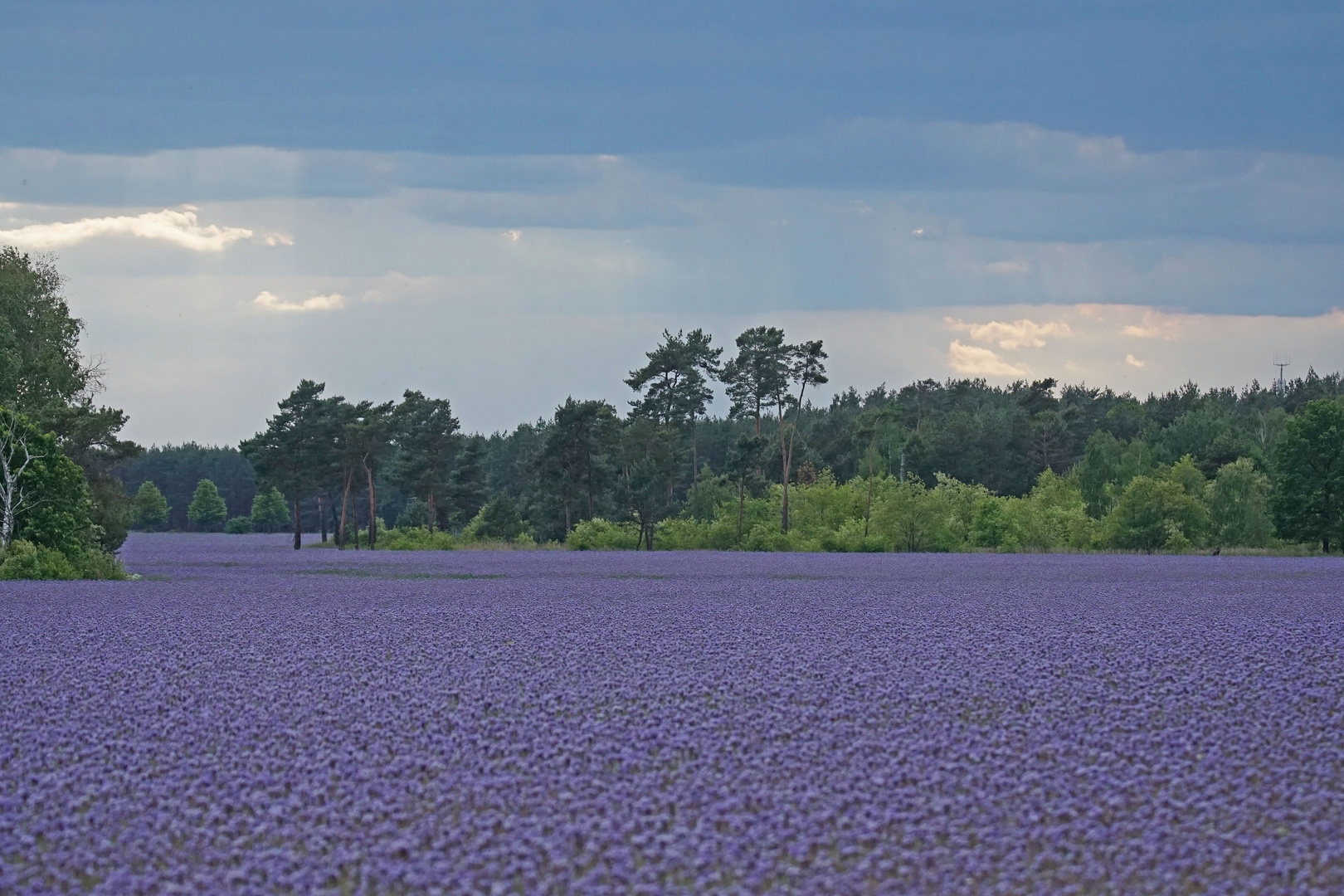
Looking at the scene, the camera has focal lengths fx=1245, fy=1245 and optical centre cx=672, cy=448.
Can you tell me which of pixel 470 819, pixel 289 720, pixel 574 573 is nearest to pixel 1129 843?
pixel 470 819

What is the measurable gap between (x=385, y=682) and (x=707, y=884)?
7184mm

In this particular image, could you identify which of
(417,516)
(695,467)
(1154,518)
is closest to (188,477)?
(417,516)

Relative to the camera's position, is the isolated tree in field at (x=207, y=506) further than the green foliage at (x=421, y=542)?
Yes

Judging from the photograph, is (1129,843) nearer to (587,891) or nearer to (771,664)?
(587,891)

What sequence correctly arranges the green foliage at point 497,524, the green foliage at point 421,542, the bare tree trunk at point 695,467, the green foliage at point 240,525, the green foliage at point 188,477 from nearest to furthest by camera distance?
the green foliage at point 421,542 → the bare tree trunk at point 695,467 → the green foliage at point 497,524 → the green foliage at point 240,525 → the green foliage at point 188,477

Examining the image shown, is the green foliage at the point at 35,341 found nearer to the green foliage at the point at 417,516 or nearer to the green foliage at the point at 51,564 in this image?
the green foliage at the point at 51,564

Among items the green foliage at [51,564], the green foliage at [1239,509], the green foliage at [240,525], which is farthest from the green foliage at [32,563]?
the green foliage at [240,525]

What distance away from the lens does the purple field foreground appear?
692cm

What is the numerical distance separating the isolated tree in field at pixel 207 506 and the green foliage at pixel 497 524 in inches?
3334

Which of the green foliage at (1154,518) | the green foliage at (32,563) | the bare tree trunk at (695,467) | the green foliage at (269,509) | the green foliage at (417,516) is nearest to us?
the green foliage at (32,563)

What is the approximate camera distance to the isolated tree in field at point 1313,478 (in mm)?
58719

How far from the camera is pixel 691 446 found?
110000 millimetres

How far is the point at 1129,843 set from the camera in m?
7.28

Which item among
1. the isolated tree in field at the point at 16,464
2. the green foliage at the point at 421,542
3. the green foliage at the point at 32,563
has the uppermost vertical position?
the isolated tree in field at the point at 16,464
